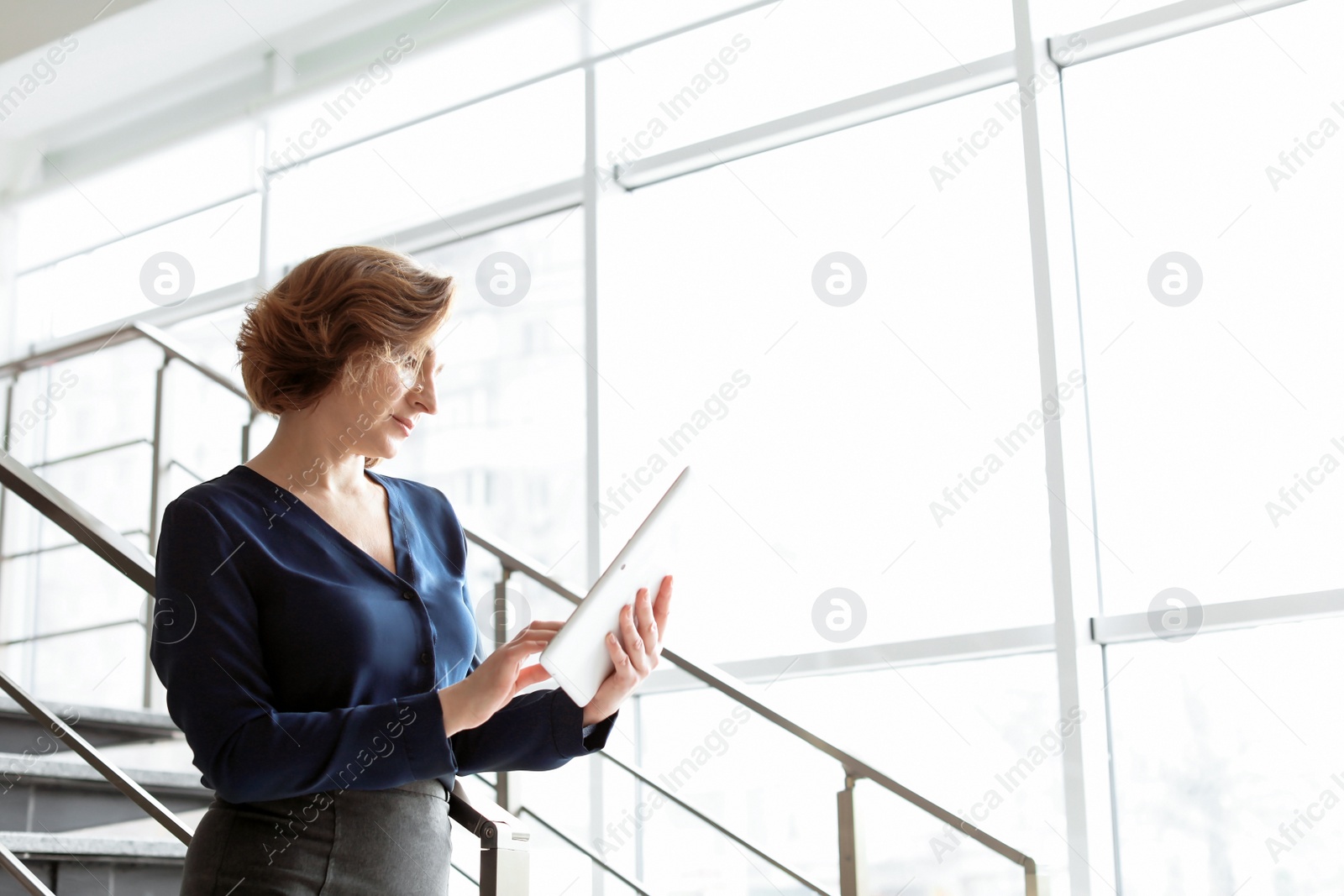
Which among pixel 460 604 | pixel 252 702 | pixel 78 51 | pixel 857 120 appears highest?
pixel 78 51

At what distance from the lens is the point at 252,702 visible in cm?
106

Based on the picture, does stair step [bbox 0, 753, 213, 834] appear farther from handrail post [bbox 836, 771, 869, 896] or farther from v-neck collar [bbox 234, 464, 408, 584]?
handrail post [bbox 836, 771, 869, 896]

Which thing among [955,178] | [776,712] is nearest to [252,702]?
[776,712]

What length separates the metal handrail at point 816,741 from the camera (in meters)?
1.90

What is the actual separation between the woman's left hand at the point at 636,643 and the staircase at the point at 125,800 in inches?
8.8

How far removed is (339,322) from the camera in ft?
3.95

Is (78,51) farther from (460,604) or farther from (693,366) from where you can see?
(460,604)

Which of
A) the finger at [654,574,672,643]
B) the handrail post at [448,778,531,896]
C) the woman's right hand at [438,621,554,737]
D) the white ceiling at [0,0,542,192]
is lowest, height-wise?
the handrail post at [448,778,531,896]

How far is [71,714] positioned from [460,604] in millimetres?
1388

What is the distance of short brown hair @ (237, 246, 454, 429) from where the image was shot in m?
1.21

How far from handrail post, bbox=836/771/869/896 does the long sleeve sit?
1014mm

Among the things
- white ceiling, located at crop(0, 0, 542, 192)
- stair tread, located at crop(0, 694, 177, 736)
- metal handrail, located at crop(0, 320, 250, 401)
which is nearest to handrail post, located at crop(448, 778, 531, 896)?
stair tread, located at crop(0, 694, 177, 736)

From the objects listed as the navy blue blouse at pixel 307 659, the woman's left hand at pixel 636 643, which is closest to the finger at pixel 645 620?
the woman's left hand at pixel 636 643

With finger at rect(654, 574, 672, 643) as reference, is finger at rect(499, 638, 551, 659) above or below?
below
